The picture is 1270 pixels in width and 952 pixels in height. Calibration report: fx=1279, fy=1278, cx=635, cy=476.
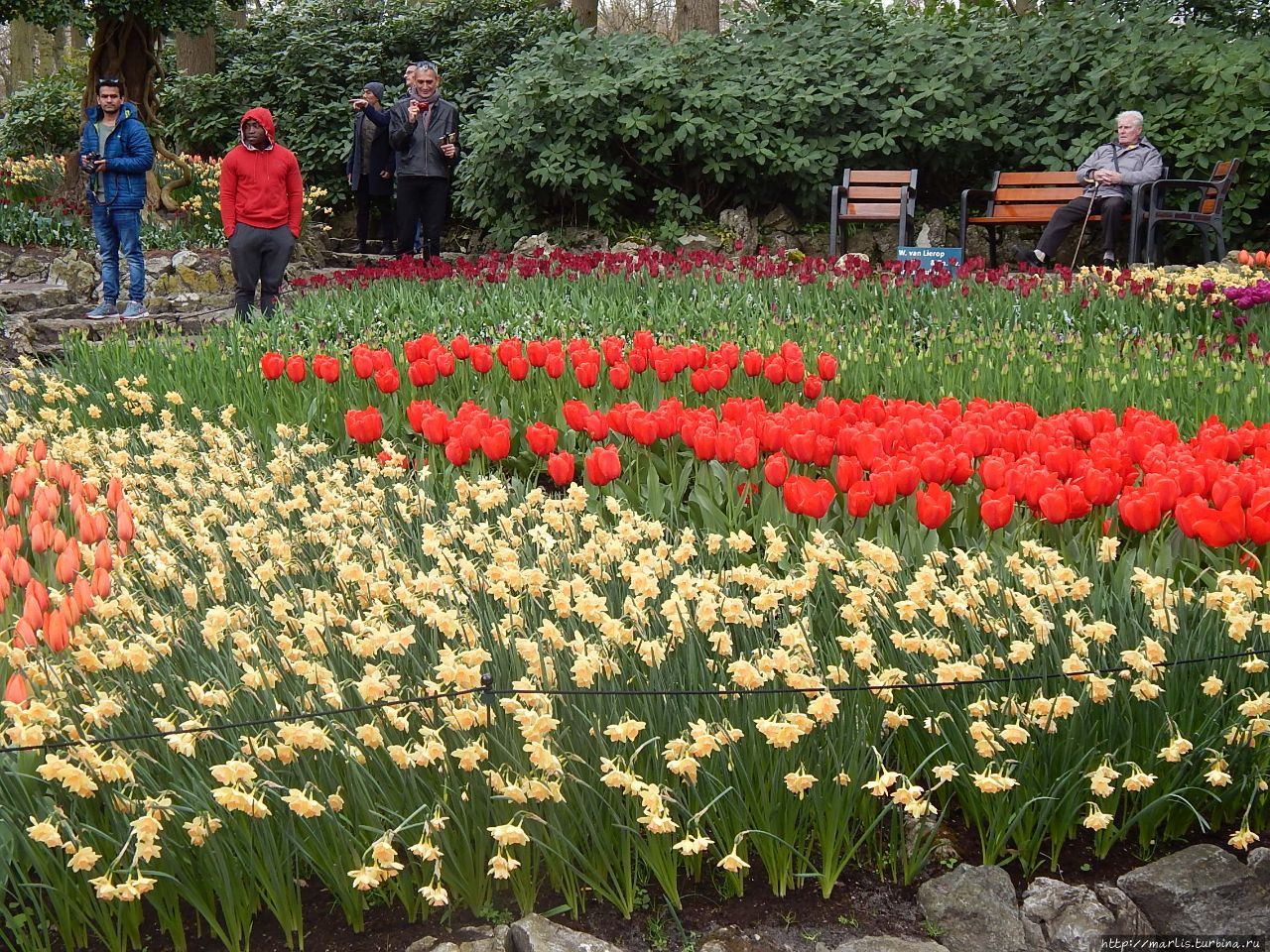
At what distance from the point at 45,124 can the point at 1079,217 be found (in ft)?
45.5

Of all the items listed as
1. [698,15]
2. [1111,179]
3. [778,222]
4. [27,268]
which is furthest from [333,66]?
[1111,179]

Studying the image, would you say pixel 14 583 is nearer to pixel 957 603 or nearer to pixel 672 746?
pixel 672 746

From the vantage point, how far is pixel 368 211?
1353cm

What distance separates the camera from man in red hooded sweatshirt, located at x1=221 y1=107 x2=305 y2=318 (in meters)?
8.55

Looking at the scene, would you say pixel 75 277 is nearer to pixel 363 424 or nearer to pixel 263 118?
pixel 263 118

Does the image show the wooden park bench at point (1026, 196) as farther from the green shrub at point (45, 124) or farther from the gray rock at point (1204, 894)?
the green shrub at point (45, 124)

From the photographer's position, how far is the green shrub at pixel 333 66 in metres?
15.3

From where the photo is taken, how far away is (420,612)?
2.65 m

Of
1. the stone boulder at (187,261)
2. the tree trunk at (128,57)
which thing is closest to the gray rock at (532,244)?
the stone boulder at (187,261)

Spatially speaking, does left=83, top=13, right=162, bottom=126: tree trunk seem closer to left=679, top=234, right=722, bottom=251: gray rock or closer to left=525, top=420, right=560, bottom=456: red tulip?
left=679, top=234, right=722, bottom=251: gray rock

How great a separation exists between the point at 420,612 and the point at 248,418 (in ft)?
9.96

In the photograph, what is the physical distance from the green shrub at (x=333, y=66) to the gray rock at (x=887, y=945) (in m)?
13.6

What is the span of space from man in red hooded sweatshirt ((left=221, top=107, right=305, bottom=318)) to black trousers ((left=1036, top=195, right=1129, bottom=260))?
5982mm

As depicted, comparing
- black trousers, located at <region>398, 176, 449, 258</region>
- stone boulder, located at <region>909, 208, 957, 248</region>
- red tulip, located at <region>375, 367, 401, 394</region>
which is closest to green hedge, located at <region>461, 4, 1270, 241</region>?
stone boulder, located at <region>909, 208, 957, 248</region>
